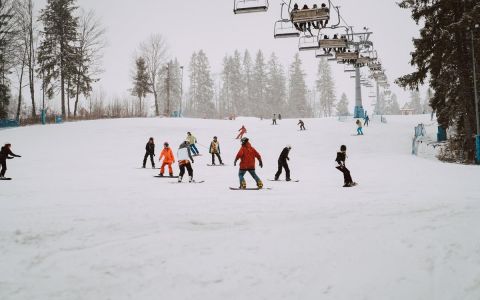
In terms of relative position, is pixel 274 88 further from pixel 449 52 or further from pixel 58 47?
pixel 449 52

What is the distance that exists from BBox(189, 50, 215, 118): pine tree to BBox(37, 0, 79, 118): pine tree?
37.2 m

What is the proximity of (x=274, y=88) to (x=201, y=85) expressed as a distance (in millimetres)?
16853

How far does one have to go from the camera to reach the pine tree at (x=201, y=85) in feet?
257

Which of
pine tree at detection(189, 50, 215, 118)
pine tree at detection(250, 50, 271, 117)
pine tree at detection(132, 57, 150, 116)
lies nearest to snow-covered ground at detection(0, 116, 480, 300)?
pine tree at detection(132, 57, 150, 116)

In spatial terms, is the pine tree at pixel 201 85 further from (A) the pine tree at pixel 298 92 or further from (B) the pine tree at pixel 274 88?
(A) the pine tree at pixel 298 92

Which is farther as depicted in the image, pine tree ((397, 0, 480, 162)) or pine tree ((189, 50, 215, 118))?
pine tree ((189, 50, 215, 118))

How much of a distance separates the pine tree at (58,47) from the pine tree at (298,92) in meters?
50.3

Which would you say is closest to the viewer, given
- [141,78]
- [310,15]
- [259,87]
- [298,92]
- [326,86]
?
[310,15]

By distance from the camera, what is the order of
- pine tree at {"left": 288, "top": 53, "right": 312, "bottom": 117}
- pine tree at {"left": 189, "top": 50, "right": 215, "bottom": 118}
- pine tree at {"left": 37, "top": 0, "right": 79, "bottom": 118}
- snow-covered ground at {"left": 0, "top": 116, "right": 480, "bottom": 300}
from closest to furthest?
snow-covered ground at {"left": 0, "top": 116, "right": 480, "bottom": 300} < pine tree at {"left": 37, "top": 0, "right": 79, "bottom": 118} < pine tree at {"left": 189, "top": 50, "right": 215, "bottom": 118} < pine tree at {"left": 288, "top": 53, "right": 312, "bottom": 117}

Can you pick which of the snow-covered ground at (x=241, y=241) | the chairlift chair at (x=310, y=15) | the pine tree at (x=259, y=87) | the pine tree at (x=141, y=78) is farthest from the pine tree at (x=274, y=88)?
the snow-covered ground at (x=241, y=241)

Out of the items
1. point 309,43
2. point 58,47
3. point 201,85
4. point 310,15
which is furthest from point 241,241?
point 201,85

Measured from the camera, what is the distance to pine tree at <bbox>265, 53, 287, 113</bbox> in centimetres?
8038

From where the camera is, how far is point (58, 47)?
42625 mm

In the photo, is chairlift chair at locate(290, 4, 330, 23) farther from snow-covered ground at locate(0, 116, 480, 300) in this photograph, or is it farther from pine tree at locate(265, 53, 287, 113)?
pine tree at locate(265, 53, 287, 113)
